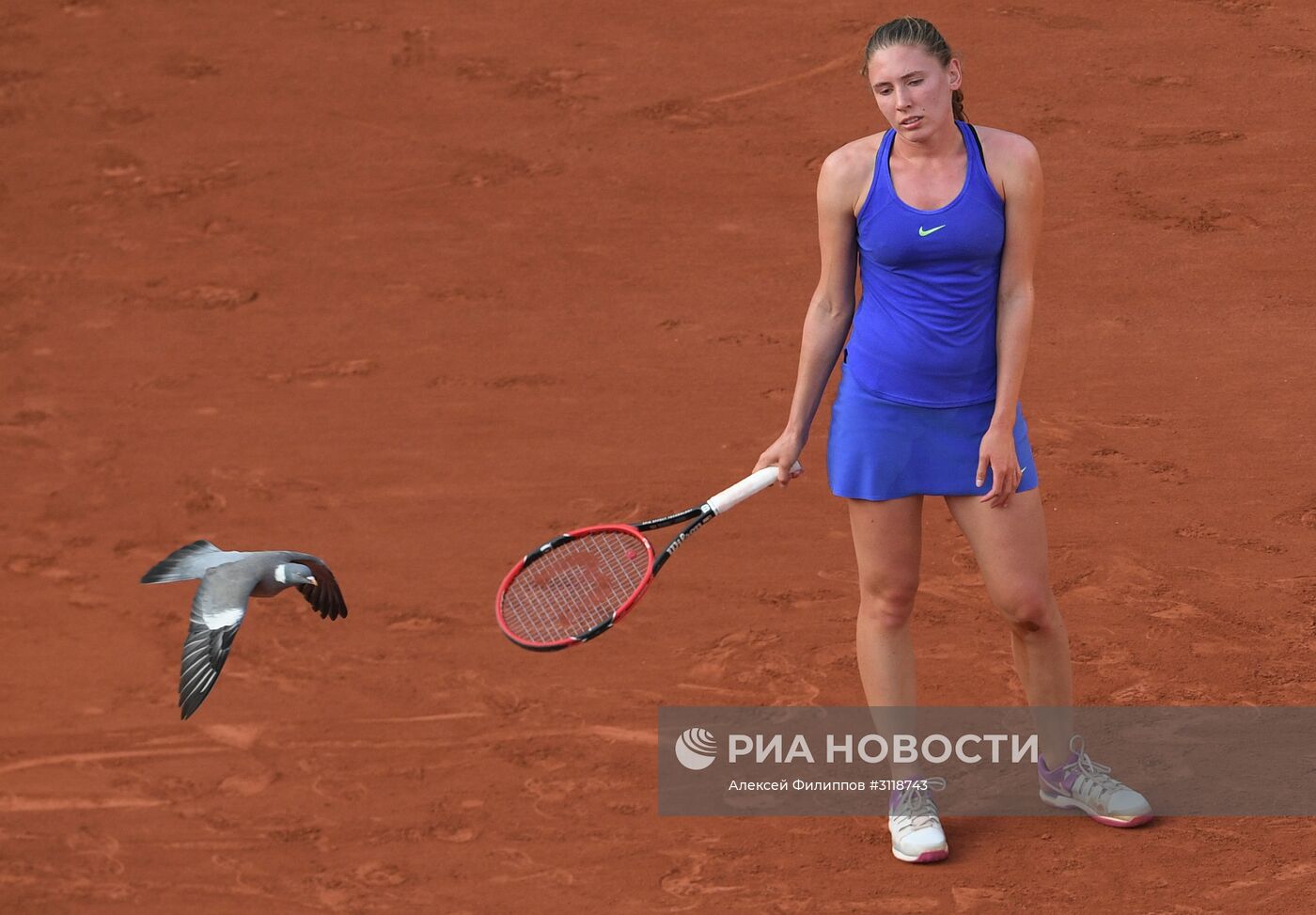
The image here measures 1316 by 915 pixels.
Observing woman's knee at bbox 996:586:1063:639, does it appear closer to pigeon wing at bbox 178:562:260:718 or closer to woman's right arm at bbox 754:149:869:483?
woman's right arm at bbox 754:149:869:483

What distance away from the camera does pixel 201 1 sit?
10.2 meters

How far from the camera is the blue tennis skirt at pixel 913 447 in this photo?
385 cm

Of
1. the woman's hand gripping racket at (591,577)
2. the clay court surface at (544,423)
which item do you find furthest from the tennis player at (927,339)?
the clay court surface at (544,423)

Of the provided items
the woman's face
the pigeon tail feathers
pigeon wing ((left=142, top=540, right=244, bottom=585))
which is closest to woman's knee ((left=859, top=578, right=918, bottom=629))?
the woman's face

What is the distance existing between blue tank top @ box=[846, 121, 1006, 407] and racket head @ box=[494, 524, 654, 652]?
0.77m

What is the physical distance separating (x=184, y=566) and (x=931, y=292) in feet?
7.49

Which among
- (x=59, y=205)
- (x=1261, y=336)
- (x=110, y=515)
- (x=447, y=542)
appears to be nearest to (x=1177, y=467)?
(x=1261, y=336)

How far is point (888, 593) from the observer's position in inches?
160

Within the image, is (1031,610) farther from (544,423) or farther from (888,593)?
(544,423)

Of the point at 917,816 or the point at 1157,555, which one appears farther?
the point at 1157,555

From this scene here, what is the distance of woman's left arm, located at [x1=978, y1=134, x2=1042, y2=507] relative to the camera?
12.1ft

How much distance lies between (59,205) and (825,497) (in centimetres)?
488

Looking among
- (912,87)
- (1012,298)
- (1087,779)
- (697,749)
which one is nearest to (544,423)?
(697,749)

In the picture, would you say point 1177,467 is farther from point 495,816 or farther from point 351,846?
point 351,846
